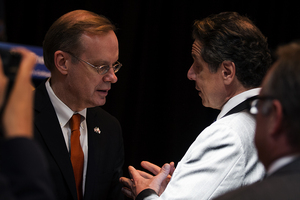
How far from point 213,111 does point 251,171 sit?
190 cm

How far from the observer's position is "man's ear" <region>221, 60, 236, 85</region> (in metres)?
1.74

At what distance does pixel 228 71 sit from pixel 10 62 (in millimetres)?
1292

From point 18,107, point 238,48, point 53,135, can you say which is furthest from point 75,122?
point 18,107

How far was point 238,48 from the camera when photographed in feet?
5.73

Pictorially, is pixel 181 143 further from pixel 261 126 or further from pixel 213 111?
pixel 261 126

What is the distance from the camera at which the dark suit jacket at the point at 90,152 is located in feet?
5.60

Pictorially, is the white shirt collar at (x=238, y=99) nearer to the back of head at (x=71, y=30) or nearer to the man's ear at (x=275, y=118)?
the man's ear at (x=275, y=118)

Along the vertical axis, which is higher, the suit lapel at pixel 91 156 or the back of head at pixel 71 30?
the back of head at pixel 71 30

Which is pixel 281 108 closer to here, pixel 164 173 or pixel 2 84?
pixel 2 84

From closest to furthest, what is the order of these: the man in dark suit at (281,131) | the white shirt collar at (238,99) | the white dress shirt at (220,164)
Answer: the man in dark suit at (281,131), the white dress shirt at (220,164), the white shirt collar at (238,99)

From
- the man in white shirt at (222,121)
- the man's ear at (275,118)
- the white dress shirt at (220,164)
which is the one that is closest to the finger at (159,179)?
the man in white shirt at (222,121)

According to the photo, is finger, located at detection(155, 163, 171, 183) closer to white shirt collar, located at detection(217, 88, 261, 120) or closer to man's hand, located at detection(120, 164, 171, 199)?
man's hand, located at detection(120, 164, 171, 199)

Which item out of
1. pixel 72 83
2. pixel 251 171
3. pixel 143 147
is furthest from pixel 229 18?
pixel 143 147

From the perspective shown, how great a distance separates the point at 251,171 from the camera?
144 cm
